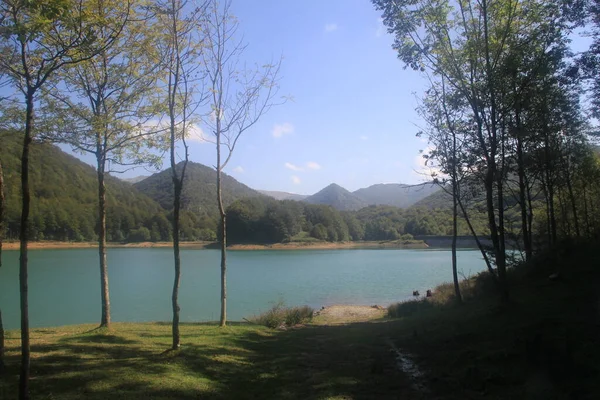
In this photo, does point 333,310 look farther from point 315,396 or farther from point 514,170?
point 315,396

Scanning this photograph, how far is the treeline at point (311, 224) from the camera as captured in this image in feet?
372

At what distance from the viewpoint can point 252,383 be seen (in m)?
7.36

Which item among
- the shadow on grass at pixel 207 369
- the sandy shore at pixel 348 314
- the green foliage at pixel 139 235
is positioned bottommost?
the sandy shore at pixel 348 314

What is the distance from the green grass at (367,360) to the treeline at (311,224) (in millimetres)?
86284

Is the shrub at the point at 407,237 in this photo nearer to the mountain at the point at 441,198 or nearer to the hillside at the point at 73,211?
the hillside at the point at 73,211

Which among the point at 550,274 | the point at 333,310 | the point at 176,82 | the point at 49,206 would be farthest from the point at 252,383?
the point at 49,206

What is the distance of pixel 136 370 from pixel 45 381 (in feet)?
4.64

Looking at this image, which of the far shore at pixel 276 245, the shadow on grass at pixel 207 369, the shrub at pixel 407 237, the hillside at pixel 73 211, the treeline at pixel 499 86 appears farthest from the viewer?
the shrub at pixel 407 237

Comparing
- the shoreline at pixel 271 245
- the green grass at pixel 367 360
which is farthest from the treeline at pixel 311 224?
the green grass at pixel 367 360

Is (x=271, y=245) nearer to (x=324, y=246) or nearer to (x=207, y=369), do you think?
(x=324, y=246)

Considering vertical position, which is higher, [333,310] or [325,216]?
[325,216]

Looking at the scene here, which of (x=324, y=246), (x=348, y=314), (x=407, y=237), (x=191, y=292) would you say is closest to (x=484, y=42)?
(x=348, y=314)

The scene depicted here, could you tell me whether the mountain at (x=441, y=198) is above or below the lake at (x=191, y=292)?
above

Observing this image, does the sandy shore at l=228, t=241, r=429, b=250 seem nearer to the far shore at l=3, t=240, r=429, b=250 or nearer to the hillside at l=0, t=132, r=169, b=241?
the far shore at l=3, t=240, r=429, b=250
